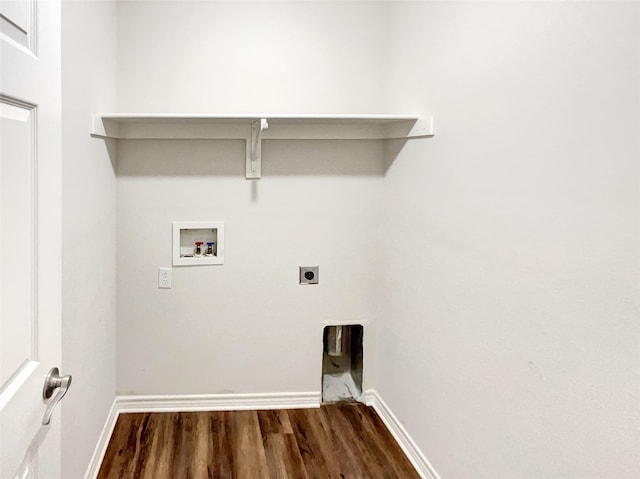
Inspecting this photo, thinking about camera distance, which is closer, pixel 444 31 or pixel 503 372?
pixel 503 372

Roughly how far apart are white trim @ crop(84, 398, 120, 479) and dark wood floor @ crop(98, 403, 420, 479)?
0.10ft

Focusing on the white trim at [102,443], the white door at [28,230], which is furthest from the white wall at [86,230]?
the white door at [28,230]

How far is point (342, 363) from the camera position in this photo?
3117mm

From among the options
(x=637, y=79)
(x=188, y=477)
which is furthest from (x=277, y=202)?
(x=637, y=79)

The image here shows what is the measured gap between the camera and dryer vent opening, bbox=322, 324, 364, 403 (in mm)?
3008

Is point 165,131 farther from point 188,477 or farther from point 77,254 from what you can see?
point 188,477

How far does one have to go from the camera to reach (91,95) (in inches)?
83.9

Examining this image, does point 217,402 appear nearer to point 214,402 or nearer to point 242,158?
point 214,402

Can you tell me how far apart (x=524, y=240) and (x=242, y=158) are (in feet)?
5.33

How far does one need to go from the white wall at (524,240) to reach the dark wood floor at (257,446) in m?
0.27

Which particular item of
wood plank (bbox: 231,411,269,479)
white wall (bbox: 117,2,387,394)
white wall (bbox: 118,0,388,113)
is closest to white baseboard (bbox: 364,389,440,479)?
white wall (bbox: 117,2,387,394)

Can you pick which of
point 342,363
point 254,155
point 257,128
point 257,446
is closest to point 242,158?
point 254,155

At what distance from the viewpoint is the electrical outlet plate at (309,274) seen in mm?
2879

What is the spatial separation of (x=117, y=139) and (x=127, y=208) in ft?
1.15
